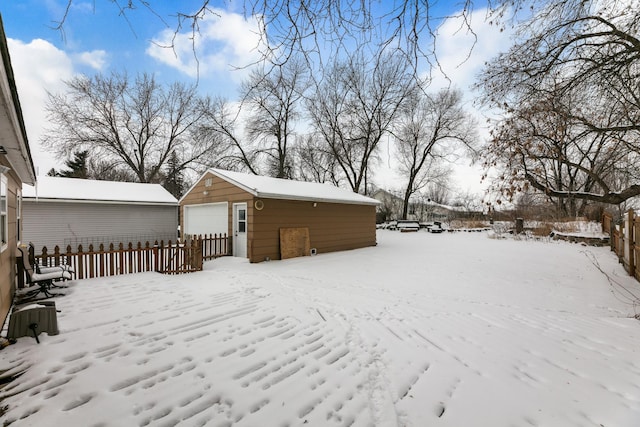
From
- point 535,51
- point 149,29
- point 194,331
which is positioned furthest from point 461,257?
point 149,29

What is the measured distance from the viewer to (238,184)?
9977 mm

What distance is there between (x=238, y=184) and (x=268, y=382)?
8093mm

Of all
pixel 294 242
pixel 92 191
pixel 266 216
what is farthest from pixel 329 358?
pixel 92 191

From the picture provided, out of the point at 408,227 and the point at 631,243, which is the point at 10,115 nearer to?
the point at 631,243

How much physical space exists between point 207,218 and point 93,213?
6.08 m

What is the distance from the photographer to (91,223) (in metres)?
13.4

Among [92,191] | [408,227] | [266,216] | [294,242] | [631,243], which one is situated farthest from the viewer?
[408,227]

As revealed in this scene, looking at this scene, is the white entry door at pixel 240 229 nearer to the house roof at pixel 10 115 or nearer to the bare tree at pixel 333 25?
the house roof at pixel 10 115

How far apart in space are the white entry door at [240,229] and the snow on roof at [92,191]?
270 inches

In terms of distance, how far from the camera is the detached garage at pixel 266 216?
9.73 meters

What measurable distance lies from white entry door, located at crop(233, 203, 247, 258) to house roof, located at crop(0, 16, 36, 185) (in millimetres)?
5875

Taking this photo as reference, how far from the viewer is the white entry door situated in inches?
396

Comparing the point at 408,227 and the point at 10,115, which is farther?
the point at 408,227

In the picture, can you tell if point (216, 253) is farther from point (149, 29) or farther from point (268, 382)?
point (149, 29)
